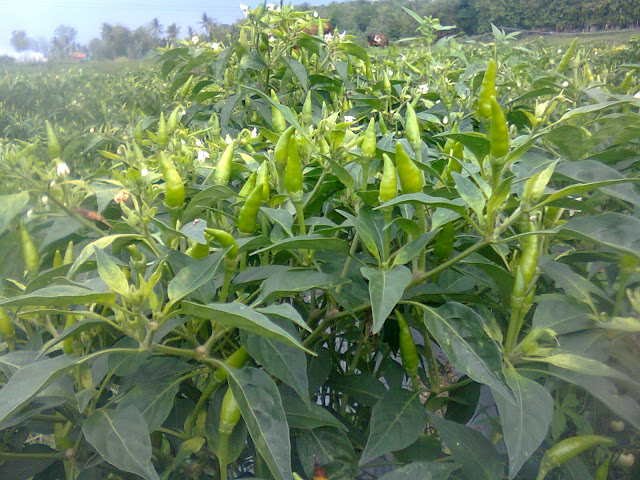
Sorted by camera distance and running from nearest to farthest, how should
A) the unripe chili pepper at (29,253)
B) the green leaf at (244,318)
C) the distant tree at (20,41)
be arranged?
the green leaf at (244,318)
the unripe chili pepper at (29,253)
the distant tree at (20,41)

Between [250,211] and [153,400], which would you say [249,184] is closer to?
[250,211]

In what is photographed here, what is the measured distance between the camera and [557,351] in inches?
29.4

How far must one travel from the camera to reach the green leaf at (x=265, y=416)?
613 millimetres

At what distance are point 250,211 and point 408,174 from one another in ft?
0.82

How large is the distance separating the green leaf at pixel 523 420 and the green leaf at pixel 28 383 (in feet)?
1.84

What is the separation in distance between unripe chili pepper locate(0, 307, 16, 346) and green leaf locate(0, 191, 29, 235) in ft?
0.46

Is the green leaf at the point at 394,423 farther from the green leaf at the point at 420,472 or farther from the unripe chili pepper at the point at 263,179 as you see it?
the unripe chili pepper at the point at 263,179

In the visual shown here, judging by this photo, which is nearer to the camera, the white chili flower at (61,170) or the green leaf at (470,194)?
the green leaf at (470,194)

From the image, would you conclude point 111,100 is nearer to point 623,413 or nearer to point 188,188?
point 188,188

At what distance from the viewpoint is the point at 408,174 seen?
73 centimetres

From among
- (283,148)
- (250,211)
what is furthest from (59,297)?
(283,148)

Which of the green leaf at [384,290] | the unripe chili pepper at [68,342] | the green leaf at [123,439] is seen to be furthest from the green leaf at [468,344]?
the unripe chili pepper at [68,342]

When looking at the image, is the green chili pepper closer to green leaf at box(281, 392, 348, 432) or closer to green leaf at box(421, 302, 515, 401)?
green leaf at box(281, 392, 348, 432)

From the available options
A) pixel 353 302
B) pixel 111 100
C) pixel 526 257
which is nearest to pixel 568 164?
pixel 526 257
